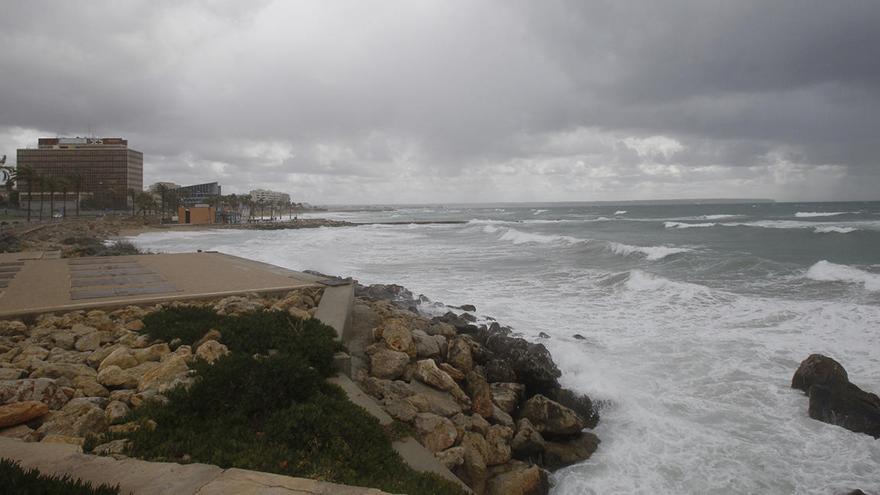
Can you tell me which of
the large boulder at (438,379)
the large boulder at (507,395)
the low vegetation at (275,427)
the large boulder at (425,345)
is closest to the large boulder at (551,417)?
the large boulder at (507,395)

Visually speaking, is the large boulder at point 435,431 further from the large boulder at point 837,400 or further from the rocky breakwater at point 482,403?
the large boulder at point 837,400

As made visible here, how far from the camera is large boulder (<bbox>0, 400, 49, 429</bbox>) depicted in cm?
448

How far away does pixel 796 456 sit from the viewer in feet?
22.1

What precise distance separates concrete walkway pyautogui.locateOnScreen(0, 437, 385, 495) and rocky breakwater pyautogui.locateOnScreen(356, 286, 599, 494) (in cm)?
245

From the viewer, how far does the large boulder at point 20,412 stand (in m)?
4.48

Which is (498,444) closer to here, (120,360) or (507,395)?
(507,395)

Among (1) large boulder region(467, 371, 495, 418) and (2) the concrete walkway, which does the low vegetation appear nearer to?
(2) the concrete walkway

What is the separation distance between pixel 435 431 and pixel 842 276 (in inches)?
764

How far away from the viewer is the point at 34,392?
195 inches

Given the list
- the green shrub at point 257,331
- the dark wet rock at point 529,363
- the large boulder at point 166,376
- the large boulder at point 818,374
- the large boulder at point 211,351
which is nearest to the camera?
the large boulder at point 166,376

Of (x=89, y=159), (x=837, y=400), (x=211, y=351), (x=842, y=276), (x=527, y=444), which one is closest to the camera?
(x=211, y=351)

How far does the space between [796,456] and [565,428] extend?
10.3 feet

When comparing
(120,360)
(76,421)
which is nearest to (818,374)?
(76,421)

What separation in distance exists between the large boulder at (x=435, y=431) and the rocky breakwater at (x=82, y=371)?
8.98ft
